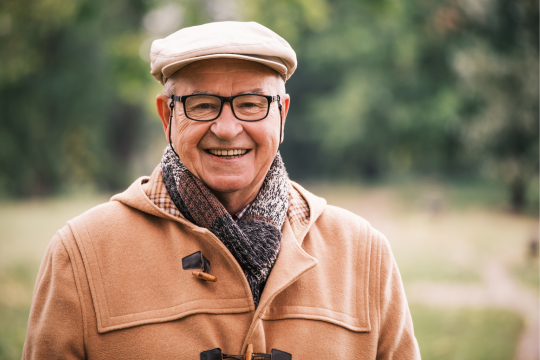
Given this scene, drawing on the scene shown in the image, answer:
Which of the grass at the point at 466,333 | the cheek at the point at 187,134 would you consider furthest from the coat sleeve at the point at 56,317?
the grass at the point at 466,333

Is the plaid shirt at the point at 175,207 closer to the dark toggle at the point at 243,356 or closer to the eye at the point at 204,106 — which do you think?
the eye at the point at 204,106

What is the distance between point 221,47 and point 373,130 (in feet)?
49.5

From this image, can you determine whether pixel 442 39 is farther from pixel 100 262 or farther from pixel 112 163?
pixel 100 262

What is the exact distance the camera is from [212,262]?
187cm

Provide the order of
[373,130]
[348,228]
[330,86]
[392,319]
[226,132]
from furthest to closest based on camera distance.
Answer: [330,86], [373,130], [348,228], [392,319], [226,132]

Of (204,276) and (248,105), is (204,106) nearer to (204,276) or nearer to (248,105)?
(248,105)

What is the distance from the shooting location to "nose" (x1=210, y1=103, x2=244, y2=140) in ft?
5.96

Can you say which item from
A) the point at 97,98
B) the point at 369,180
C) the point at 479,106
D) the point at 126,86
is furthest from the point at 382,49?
the point at 126,86

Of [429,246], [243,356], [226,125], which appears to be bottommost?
[429,246]

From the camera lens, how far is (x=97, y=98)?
14.7 meters

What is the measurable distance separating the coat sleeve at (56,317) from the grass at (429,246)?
4314mm

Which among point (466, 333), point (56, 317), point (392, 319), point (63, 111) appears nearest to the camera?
point (56, 317)

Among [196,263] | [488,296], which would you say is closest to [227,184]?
[196,263]

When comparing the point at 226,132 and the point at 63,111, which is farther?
the point at 63,111
